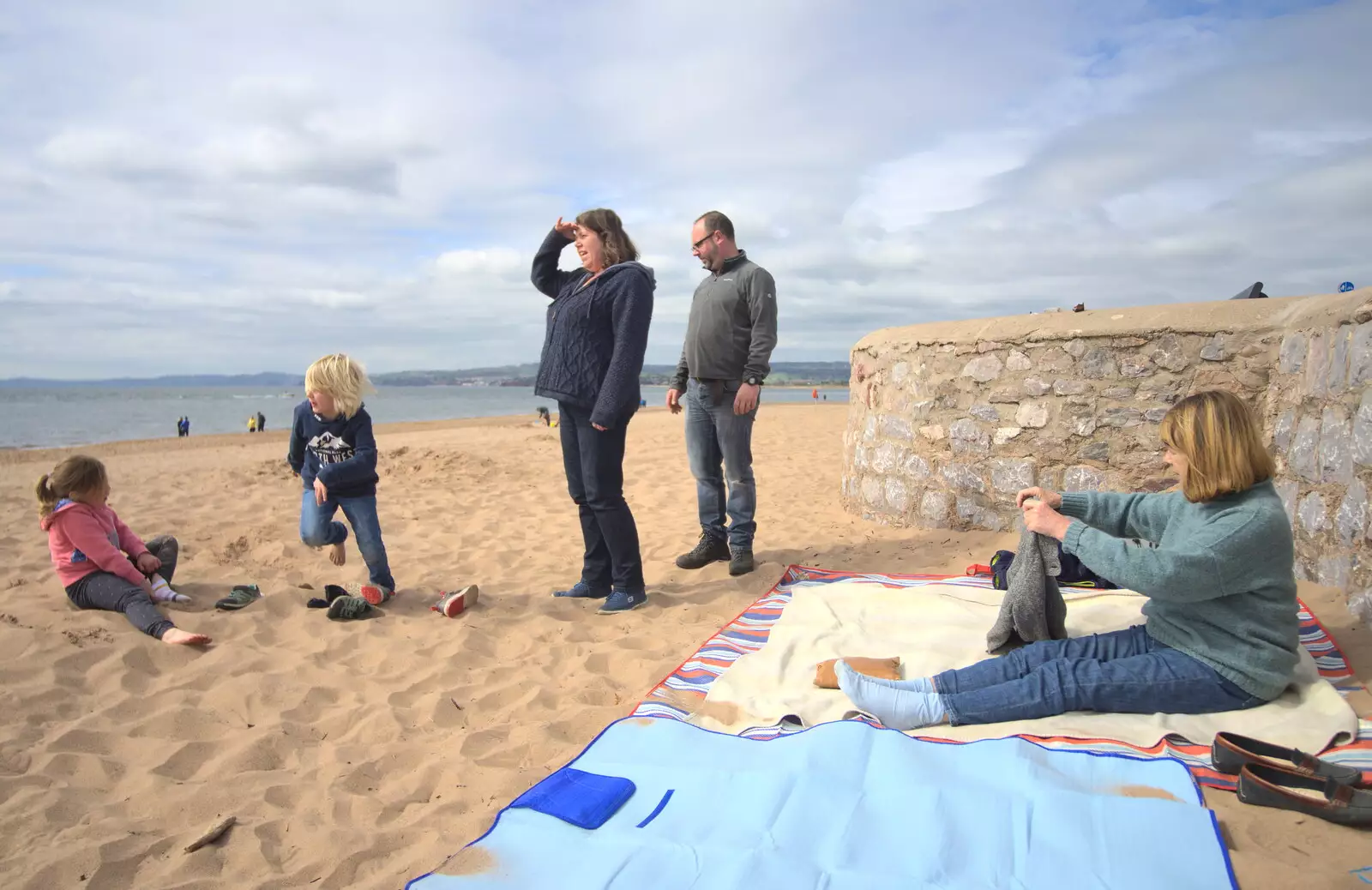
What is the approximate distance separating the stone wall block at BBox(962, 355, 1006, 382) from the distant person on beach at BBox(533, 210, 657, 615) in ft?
7.58

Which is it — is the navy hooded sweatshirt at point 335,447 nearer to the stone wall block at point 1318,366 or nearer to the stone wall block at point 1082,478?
the stone wall block at point 1082,478

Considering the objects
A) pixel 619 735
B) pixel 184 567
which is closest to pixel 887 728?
pixel 619 735

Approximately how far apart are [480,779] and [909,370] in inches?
158

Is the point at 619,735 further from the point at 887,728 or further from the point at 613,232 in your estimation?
the point at 613,232

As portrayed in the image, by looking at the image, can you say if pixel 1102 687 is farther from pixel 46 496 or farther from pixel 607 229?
pixel 46 496

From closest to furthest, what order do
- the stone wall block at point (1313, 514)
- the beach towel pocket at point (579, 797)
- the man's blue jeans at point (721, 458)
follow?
the beach towel pocket at point (579, 797) → the stone wall block at point (1313, 514) → the man's blue jeans at point (721, 458)

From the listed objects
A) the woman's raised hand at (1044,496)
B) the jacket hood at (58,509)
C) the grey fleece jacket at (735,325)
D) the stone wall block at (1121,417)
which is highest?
the grey fleece jacket at (735,325)

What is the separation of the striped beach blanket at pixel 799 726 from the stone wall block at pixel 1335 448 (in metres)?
0.57

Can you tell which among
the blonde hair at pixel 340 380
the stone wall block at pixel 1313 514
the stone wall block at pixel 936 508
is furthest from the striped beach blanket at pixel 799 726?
the blonde hair at pixel 340 380

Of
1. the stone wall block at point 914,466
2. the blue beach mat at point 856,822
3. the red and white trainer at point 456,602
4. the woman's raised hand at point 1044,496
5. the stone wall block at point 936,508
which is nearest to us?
the blue beach mat at point 856,822

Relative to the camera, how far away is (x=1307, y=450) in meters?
3.52

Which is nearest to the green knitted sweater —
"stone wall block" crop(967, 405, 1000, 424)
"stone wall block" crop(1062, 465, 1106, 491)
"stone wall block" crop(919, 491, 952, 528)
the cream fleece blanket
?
the cream fleece blanket

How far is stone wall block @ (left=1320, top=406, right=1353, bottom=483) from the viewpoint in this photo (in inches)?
124

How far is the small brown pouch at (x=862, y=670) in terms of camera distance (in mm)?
2904
